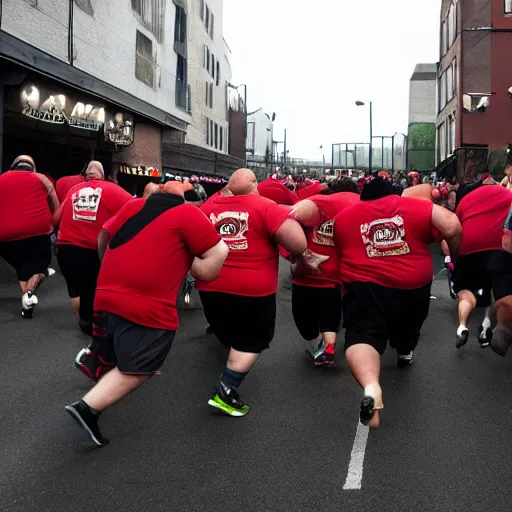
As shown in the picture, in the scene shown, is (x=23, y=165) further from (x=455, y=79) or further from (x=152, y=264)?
(x=455, y=79)

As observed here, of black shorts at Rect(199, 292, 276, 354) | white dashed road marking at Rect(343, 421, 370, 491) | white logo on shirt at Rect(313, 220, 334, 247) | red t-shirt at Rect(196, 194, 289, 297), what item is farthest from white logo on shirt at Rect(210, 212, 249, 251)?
white dashed road marking at Rect(343, 421, 370, 491)

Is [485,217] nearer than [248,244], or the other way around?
[248,244]

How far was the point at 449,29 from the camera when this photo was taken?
33.7 m

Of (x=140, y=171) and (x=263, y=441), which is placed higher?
(x=140, y=171)

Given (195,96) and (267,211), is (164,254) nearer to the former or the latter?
(267,211)

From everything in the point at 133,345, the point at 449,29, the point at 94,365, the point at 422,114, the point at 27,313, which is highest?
the point at 449,29

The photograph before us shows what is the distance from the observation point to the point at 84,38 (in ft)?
49.9

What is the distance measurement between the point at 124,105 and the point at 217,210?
12612mm

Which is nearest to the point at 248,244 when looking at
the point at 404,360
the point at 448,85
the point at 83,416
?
the point at 83,416

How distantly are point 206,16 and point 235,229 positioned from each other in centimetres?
3297

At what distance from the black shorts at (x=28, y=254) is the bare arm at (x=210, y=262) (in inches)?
182

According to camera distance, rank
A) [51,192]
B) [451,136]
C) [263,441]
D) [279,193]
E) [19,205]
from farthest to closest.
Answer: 1. [451,136]
2. [51,192]
3. [19,205]
4. [279,193]
5. [263,441]

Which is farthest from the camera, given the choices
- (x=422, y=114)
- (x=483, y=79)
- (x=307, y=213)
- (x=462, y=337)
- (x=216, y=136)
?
(x=422, y=114)

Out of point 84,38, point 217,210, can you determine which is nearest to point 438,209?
point 217,210
